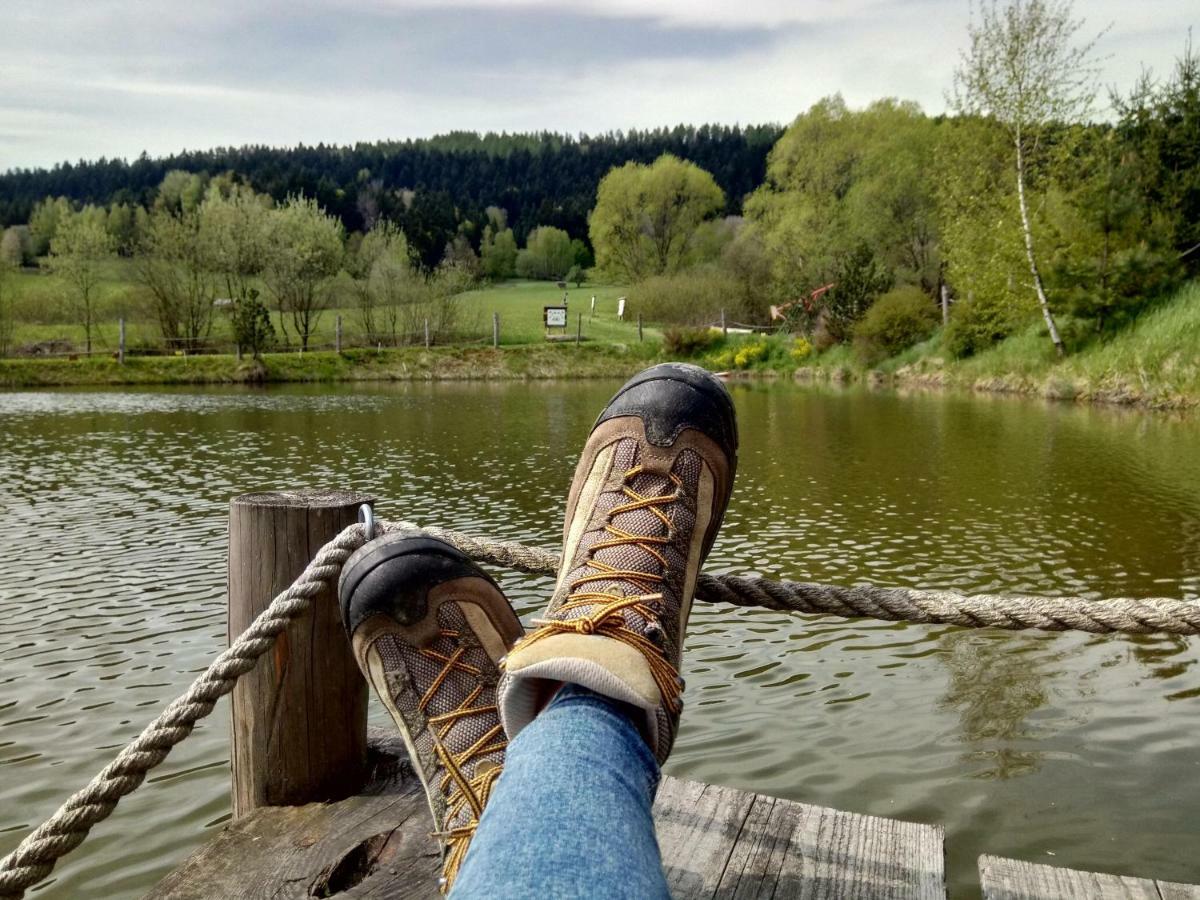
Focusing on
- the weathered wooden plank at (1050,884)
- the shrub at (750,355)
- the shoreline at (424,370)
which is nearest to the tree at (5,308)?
the shoreline at (424,370)

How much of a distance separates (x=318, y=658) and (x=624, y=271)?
47.6 m

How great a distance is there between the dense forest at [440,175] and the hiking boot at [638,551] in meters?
59.5

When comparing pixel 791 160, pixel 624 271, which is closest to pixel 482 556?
pixel 791 160

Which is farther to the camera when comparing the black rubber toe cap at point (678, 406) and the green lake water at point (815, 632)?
the green lake water at point (815, 632)

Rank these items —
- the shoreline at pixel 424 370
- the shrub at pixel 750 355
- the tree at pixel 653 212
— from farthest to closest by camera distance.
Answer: the tree at pixel 653 212, the shrub at pixel 750 355, the shoreline at pixel 424 370

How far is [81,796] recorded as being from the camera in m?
1.37

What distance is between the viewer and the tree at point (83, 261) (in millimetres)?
30953

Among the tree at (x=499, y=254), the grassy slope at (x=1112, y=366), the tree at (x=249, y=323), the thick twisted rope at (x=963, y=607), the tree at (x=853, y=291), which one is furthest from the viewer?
the tree at (x=499, y=254)

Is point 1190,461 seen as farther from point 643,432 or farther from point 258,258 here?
point 258,258

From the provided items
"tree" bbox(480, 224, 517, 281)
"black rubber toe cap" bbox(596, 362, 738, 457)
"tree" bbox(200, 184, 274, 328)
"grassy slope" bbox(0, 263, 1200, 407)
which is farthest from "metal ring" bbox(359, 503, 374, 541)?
"tree" bbox(480, 224, 517, 281)

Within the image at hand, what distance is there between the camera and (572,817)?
963mm

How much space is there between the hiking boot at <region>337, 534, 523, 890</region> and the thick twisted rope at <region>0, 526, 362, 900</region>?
95 mm

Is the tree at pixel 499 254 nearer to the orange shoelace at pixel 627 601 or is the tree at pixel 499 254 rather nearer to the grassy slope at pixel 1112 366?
the grassy slope at pixel 1112 366

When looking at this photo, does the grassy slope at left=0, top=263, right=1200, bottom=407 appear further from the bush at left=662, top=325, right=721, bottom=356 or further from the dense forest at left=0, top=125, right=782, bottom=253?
the dense forest at left=0, top=125, right=782, bottom=253
